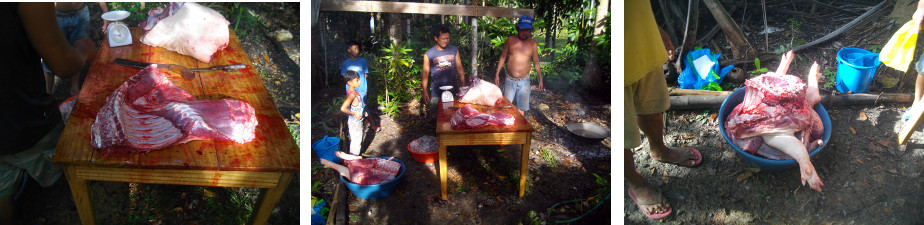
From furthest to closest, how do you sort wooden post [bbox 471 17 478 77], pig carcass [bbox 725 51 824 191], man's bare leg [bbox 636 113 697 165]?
man's bare leg [bbox 636 113 697 165] < pig carcass [bbox 725 51 824 191] < wooden post [bbox 471 17 478 77]

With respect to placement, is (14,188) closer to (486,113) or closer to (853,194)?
(486,113)

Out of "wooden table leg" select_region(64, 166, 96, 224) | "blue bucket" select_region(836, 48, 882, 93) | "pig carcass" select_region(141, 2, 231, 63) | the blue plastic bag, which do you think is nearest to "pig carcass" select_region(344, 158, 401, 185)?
"pig carcass" select_region(141, 2, 231, 63)

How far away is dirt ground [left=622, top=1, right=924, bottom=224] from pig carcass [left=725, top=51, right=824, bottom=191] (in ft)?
0.20

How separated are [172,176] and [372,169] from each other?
807 mm

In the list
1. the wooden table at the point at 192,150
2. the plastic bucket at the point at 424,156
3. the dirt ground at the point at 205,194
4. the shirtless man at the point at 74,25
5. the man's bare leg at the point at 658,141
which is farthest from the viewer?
the man's bare leg at the point at 658,141

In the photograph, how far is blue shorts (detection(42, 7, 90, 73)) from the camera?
1.81 metres

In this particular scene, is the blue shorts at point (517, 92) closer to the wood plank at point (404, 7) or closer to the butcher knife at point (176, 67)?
the wood plank at point (404, 7)

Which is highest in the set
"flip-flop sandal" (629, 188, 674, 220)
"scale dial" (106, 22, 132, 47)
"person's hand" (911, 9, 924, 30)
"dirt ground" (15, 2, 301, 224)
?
"person's hand" (911, 9, 924, 30)

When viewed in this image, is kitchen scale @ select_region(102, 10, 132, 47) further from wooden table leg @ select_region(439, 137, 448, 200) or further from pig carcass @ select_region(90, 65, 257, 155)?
wooden table leg @ select_region(439, 137, 448, 200)

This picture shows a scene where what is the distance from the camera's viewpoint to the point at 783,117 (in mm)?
2238

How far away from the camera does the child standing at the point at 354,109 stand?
207 centimetres

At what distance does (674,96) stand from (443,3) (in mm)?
1336

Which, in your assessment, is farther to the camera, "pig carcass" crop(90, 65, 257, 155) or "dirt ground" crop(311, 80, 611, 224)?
"dirt ground" crop(311, 80, 611, 224)

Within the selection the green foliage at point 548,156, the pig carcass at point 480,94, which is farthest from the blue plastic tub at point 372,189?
the green foliage at point 548,156
